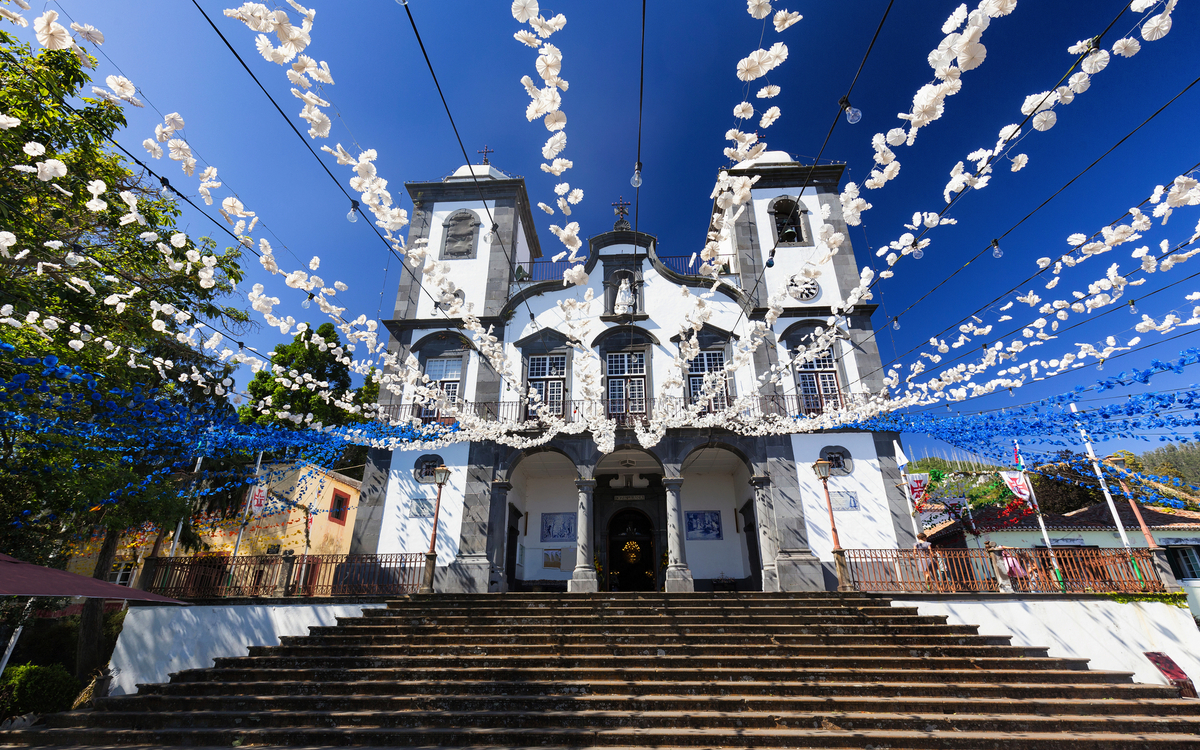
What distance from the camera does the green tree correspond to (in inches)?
292

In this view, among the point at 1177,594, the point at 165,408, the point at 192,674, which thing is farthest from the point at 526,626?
the point at 1177,594

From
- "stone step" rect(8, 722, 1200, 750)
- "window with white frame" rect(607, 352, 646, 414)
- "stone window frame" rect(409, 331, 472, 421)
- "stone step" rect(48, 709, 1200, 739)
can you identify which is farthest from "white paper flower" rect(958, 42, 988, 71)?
"stone window frame" rect(409, 331, 472, 421)

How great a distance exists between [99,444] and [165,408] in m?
1.20

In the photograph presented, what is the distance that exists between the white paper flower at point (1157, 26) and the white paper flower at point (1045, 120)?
64 centimetres

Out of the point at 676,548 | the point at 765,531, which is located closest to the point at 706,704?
the point at 676,548

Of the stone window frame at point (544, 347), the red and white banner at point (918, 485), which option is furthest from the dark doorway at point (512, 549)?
the red and white banner at point (918, 485)

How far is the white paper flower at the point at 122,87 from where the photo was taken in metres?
3.70

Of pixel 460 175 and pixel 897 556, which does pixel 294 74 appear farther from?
pixel 460 175

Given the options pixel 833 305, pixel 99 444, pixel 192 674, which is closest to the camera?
pixel 192 674

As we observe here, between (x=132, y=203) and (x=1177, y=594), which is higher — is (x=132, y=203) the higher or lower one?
the higher one

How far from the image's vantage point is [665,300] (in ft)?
52.7

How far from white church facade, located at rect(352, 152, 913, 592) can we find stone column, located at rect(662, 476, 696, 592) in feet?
0.12

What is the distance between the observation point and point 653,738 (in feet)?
19.5

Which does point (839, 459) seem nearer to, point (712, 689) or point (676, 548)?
point (676, 548)
